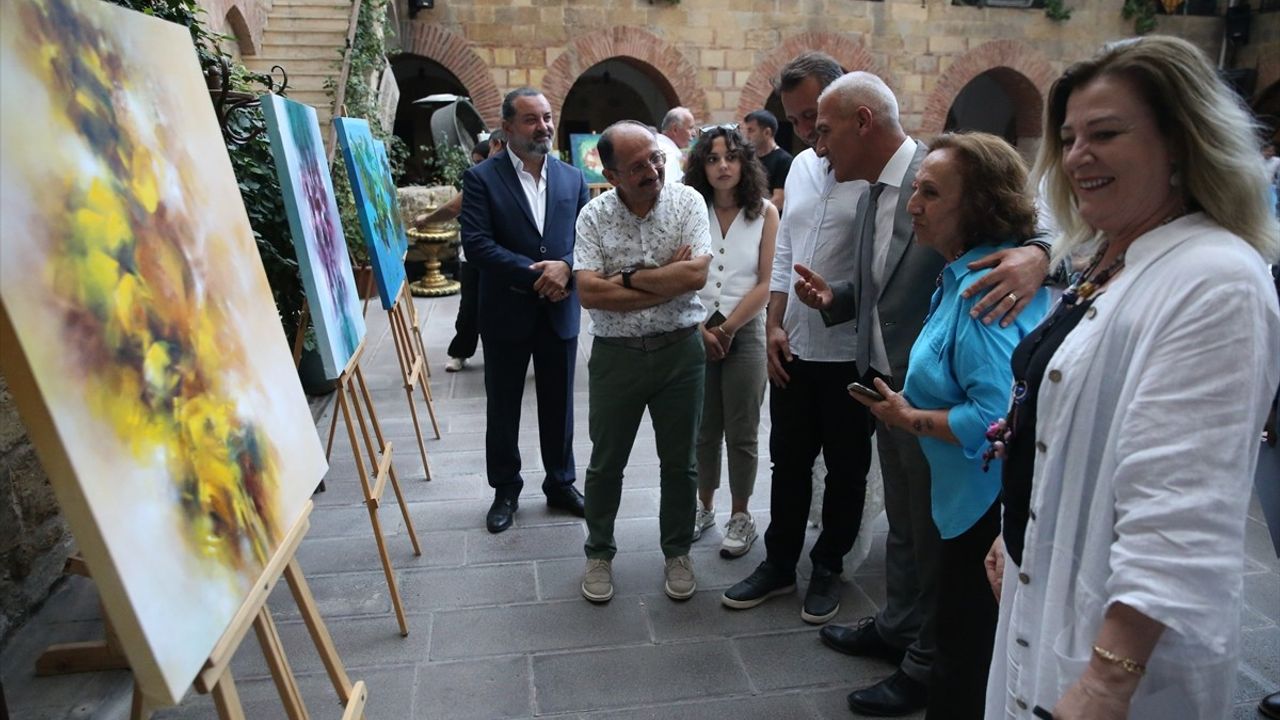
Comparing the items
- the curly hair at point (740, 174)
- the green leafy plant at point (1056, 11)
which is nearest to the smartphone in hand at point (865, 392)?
the curly hair at point (740, 174)

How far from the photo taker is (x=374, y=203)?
3.63m

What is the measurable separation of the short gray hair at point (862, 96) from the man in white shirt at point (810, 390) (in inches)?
11.2

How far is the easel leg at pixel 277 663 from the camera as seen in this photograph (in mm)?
1526

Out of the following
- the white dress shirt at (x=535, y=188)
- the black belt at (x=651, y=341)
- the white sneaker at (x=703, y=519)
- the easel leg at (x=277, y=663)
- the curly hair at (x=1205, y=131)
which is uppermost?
the curly hair at (x=1205, y=131)

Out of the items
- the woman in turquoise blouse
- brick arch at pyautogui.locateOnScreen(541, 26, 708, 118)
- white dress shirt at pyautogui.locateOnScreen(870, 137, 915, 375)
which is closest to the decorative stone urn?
brick arch at pyautogui.locateOnScreen(541, 26, 708, 118)

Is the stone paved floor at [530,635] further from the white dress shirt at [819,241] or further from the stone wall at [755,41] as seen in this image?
the stone wall at [755,41]

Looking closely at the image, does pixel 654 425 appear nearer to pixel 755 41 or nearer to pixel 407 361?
pixel 407 361

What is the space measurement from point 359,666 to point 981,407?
6.53ft

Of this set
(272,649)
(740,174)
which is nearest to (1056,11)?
(740,174)

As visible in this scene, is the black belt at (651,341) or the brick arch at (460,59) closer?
the black belt at (651,341)

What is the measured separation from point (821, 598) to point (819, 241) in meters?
1.21

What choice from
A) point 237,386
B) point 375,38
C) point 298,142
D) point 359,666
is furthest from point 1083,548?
point 375,38

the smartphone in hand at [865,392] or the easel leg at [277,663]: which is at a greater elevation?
the smartphone in hand at [865,392]

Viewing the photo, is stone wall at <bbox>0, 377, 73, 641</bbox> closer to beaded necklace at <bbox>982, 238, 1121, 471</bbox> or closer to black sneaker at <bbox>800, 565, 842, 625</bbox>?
black sneaker at <bbox>800, 565, 842, 625</bbox>
